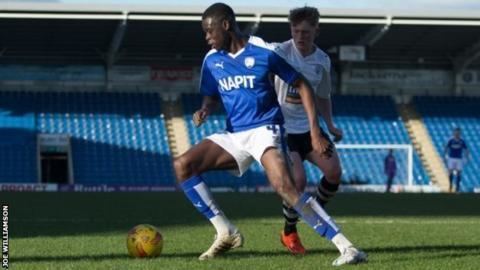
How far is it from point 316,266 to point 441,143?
1323 inches

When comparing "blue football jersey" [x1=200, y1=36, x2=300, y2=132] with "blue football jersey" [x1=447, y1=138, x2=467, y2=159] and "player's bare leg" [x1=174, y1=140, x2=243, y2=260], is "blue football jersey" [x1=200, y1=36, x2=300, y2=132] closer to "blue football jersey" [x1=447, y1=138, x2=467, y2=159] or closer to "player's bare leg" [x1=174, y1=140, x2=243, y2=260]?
"player's bare leg" [x1=174, y1=140, x2=243, y2=260]

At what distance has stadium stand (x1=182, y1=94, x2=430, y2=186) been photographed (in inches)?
1476

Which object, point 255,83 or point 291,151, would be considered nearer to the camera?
point 255,83

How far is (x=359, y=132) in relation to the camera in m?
40.2

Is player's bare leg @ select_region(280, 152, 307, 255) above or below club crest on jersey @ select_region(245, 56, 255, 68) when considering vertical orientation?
below

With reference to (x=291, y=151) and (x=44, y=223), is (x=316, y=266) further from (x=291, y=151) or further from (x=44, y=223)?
(x=44, y=223)

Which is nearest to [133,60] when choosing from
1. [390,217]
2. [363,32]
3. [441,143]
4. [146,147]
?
[146,147]

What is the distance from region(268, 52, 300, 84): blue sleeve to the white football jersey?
1457mm

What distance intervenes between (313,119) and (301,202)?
2.04 feet

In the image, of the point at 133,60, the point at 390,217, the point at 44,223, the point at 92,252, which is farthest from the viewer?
the point at 133,60

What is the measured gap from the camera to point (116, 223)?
556 inches

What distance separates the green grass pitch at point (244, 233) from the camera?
25.6 ft

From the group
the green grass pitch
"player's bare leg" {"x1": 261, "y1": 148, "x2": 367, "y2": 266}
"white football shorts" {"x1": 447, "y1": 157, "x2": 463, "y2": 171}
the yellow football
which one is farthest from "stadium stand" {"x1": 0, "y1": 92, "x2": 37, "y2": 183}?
"player's bare leg" {"x1": 261, "y1": 148, "x2": 367, "y2": 266}

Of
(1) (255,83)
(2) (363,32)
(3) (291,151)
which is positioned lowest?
(3) (291,151)
